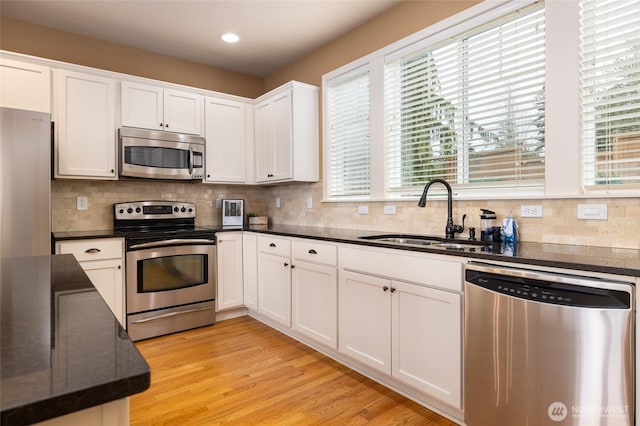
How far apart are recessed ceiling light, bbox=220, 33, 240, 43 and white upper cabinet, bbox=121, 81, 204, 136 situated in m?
0.62

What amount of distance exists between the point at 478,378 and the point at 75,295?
1672 mm

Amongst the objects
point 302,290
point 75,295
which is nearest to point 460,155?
point 302,290

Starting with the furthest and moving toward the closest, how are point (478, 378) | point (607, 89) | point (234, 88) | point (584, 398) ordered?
point (234, 88) → point (607, 89) → point (478, 378) → point (584, 398)

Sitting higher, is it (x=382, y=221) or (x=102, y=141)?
(x=102, y=141)

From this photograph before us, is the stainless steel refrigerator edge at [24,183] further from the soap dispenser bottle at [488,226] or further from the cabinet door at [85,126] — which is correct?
the soap dispenser bottle at [488,226]

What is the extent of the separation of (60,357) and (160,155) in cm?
321

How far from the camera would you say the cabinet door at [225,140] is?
3.86 metres

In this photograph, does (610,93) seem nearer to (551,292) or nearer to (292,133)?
(551,292)

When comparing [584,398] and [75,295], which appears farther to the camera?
[584,398]

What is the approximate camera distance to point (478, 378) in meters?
1.73

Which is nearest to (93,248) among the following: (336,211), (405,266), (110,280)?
(110,280)

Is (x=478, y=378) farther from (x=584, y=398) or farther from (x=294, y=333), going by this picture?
(x=294, y=333)

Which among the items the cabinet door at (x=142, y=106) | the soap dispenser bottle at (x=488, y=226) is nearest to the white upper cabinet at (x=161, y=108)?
the cabinet door at (x=142, y=106)

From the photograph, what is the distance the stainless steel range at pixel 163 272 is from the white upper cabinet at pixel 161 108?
77 centimetres
